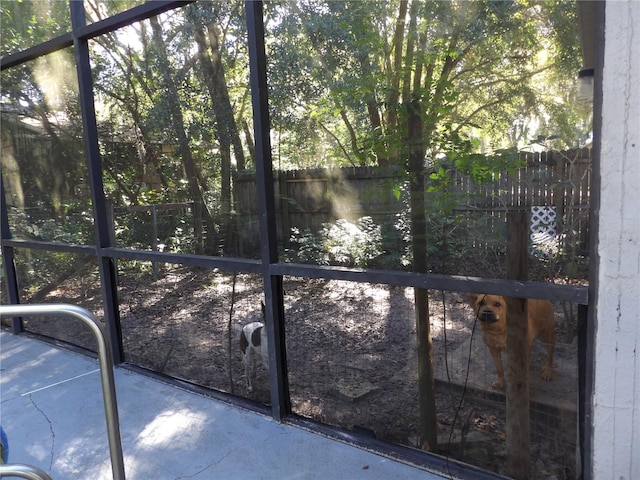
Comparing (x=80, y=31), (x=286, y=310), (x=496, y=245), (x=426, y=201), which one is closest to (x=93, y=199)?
(x=80, y=31)

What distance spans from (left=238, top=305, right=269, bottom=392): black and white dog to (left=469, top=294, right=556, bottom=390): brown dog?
1233 mm

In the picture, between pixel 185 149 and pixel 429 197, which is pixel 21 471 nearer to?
pixel 429 197

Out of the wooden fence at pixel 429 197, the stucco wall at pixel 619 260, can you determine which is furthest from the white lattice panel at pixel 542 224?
the stucco wall at pixel 619 260

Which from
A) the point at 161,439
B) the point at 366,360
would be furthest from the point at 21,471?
the point at 366,360

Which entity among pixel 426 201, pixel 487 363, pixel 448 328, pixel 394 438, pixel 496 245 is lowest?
pixel 394 438

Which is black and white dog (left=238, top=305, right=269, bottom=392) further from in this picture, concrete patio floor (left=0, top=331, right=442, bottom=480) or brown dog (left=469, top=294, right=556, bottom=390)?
brown dog (left=469, top=294, right=556, bottom=390)

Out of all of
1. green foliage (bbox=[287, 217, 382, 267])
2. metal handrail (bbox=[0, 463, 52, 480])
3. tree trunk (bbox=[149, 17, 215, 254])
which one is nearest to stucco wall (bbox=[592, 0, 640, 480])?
green foliage (bbox=[287, 217, 382, 267])

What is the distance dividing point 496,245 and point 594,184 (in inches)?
18.0

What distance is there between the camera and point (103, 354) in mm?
1498

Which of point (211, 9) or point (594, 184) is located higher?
point (211, 9)

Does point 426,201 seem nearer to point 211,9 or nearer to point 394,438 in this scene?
point 394,438

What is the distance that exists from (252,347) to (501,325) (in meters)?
1.45

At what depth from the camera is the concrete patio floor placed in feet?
6.82

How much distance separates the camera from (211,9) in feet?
8.66
